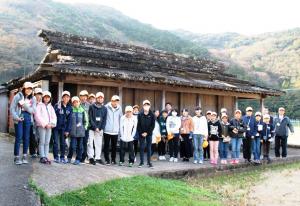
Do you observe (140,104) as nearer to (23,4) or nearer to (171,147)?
(171,147)

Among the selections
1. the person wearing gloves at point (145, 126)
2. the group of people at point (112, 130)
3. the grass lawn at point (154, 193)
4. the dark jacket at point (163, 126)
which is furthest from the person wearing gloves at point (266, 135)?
the person wearing gloves at point (145, 126)

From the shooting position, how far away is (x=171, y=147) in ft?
39.5

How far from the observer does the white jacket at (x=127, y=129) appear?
10180 mm

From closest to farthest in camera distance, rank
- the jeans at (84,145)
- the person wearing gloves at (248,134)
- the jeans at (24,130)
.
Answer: the jeans at (24,130), the jeans at (84,145), the person wearing gloves at (248,134)

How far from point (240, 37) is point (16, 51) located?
2685 inches

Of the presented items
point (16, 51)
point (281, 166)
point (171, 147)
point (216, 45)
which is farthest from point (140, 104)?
point (216, 45)

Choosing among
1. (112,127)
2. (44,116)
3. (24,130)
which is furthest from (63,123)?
(112,127)

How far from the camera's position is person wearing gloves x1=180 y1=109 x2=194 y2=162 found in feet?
39.3

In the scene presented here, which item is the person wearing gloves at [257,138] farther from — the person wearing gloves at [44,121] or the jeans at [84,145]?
the person wearing gloves at [44,121]

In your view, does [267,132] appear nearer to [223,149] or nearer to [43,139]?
[223,149]

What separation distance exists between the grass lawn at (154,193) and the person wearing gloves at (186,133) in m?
2.08

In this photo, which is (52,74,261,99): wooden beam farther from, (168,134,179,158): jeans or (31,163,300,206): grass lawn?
(31,163,300,206): grass lawn

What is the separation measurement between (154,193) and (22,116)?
11.5ft

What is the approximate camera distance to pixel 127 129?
10.2 m
